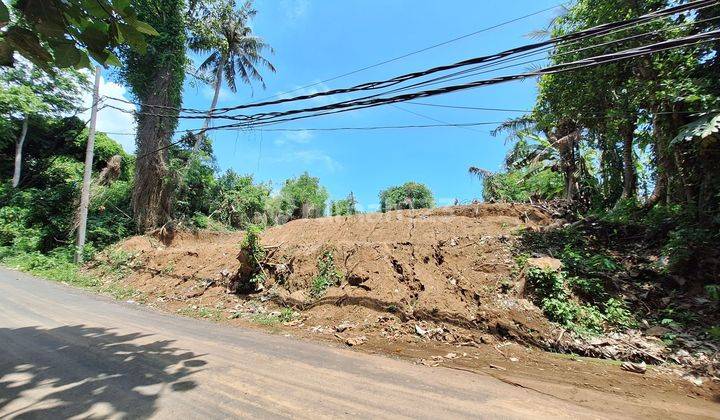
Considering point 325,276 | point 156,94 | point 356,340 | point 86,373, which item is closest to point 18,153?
point 156,94

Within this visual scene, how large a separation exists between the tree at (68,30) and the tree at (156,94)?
17.0 m

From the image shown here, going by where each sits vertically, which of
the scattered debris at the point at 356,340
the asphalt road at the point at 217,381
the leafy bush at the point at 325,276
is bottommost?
the scattered debris at the point at 356,340

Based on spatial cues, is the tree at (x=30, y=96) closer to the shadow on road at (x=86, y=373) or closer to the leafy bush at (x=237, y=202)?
the leafy bush at (x=237, y=202)

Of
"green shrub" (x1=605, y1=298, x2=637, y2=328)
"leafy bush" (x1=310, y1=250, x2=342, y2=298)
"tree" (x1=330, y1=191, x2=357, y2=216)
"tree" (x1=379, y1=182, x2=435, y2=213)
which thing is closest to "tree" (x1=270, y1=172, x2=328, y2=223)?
"tree" (x1=330, y1=191, x2=357, y2=216)

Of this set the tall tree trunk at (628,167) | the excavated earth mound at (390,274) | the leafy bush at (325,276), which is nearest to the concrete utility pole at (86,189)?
the excavated earth mound at (390,274)

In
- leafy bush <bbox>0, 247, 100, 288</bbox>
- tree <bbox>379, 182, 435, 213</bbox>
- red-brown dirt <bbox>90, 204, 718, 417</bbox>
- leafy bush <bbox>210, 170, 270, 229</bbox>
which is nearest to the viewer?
red-brown dirt <bbox>90, 204, 718, 417</bbox>

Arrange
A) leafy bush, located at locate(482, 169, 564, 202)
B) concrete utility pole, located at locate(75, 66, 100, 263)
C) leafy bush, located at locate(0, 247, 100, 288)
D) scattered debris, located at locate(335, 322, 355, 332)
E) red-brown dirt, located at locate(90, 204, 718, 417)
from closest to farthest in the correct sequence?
red-brown dirt, located at locate(90, 204, 718, 417) < scattered debris, located at locate(335, 322, 355, 332) < leafy bush, located at locate(0, 247, 100, 288) < concrete utility pole, located at locate(75, 66, 100, 263) < leafy bush, located at locate(482, 169, 564, 202)

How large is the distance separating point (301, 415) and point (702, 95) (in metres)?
9.75

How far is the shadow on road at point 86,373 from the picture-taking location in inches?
147

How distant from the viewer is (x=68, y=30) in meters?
2.61

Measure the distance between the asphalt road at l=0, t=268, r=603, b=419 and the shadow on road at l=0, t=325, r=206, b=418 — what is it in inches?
0.5

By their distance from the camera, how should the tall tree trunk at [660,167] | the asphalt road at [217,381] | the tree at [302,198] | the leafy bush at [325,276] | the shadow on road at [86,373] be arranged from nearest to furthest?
the shadow on road at [86,373]
the asphalt road at [217,381]
the tall tree trunk at [660,167]
the leafy bush at [325,276]
the tree at [302,198]

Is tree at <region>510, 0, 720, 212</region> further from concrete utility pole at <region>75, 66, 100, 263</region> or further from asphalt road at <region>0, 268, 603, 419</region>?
concrete utility pole at <region>75, 66, 100, 263</region>

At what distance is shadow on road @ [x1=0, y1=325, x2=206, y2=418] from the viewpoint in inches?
147
